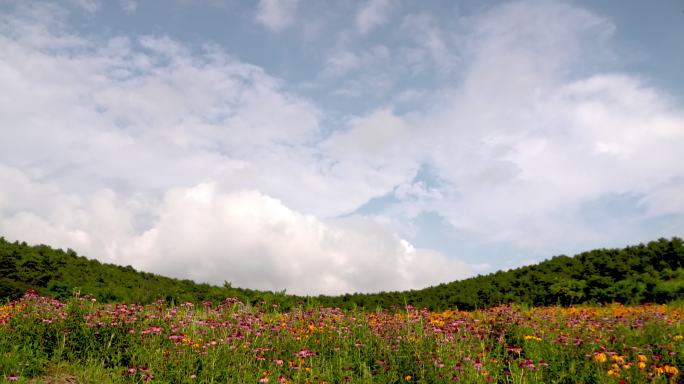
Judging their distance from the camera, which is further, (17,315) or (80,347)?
(17,315)

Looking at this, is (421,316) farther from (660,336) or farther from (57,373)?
(57,373)

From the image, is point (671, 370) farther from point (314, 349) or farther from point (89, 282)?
point (89, 282)

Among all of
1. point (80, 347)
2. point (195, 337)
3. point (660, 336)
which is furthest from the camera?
point (660, 336)

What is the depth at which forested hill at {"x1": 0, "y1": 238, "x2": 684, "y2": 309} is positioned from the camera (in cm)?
1388

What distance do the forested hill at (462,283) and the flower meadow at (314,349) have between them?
17.4ft

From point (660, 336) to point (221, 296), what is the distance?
1101cm

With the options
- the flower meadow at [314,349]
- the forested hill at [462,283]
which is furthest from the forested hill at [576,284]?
the flower meadow at [314,349]

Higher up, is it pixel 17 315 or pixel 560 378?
pixel 17 315

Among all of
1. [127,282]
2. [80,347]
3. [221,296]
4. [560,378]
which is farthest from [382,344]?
[127,282]

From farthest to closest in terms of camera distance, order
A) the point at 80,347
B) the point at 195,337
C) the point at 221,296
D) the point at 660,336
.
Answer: the point at 221,296, the point at 660,336, the point at 195,337, the point at 80,347

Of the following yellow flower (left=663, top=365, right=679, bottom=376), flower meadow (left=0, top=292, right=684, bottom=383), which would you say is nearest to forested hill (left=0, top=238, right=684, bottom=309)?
flower meadow (left=0, top=292, right=684, bottom=383)

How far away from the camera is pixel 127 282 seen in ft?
50.9

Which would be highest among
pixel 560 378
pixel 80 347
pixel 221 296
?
pixel 221 296

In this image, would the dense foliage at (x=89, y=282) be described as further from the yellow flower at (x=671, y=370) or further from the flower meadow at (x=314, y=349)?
the yellow flower at (x=671, y=370)
